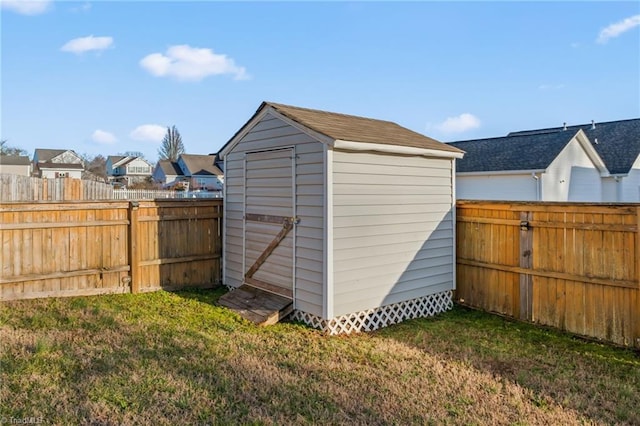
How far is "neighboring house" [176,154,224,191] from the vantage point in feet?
135

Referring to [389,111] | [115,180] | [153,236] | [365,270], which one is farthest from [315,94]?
[115,180]

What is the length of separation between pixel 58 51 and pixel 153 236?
7659mm

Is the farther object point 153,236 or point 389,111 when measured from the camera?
point 389,111

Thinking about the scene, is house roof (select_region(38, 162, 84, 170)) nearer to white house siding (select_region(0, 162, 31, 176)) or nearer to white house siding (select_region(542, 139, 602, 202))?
white house siding (select_region(0, 162, 31, 176))

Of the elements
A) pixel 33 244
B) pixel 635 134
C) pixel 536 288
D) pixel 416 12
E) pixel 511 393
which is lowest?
pixel 511 393

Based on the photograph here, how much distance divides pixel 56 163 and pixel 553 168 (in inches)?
2083

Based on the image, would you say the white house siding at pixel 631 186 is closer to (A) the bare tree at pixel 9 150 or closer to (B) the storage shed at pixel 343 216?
(B) the storage shed at pixel 343 216

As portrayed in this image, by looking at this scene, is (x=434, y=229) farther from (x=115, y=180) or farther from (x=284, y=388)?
(x=115, y=180)

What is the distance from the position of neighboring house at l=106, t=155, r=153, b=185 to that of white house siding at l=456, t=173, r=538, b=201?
46.3m

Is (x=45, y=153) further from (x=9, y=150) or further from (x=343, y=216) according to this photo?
(x=343, y=216)

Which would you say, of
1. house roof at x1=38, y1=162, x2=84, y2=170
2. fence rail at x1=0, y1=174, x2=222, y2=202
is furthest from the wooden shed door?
house roof at x1=38, y1=162, x2=84, y2=170

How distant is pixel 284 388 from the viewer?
3602mm

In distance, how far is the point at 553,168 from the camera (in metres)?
13.6

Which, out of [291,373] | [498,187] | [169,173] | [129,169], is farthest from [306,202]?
[129,169]
